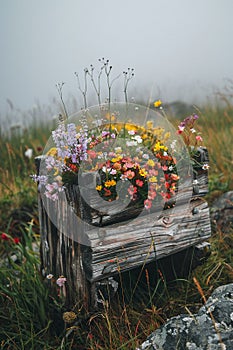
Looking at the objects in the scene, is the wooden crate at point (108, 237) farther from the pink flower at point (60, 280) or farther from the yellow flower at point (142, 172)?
the yellow flower at point (142, 172)

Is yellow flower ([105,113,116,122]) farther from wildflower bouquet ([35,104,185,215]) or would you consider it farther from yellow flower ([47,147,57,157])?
yellow flower ([47,147,57,157])

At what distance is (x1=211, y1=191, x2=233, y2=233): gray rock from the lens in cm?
328

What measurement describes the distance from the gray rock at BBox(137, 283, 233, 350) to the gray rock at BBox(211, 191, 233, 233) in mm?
1351

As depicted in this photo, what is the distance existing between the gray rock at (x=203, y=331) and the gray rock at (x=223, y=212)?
1351 mm

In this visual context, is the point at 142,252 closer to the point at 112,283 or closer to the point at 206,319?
the point at 112,283

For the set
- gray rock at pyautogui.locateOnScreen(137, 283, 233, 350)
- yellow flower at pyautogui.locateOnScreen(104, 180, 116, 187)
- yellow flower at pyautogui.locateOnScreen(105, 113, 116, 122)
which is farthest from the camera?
yellow flower at pyautogui.locateOnScreen(105, 113, 116, 122)

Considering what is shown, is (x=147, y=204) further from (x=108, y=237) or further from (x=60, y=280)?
(x=60, y=280)

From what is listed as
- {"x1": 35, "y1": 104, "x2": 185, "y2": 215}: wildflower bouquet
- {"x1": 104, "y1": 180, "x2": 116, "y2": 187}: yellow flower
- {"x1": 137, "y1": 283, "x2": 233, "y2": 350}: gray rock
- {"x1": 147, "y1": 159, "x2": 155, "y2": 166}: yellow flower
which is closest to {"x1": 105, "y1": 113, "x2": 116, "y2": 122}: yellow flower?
{"x1": 35, "y1": 104, "x2": 185, "y2": 215}: wildflower bouquet

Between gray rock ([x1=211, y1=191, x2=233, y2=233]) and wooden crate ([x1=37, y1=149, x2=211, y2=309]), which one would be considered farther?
gray rock ([x1=211, y1=191, x2=233, y2=233])

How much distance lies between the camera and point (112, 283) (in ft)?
7.41

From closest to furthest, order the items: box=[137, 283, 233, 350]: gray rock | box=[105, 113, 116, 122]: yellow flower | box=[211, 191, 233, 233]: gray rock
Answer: box=[137, 283, 233, 350]: gray rock
box=[105, 113, 116, 122]: yellow flower
box=[211, 191, 233, 233]: gray rock

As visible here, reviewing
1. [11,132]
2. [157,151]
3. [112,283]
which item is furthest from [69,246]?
[11,132]

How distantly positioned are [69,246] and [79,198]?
308mm

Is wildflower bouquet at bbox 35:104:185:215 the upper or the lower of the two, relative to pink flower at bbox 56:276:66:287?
upper
